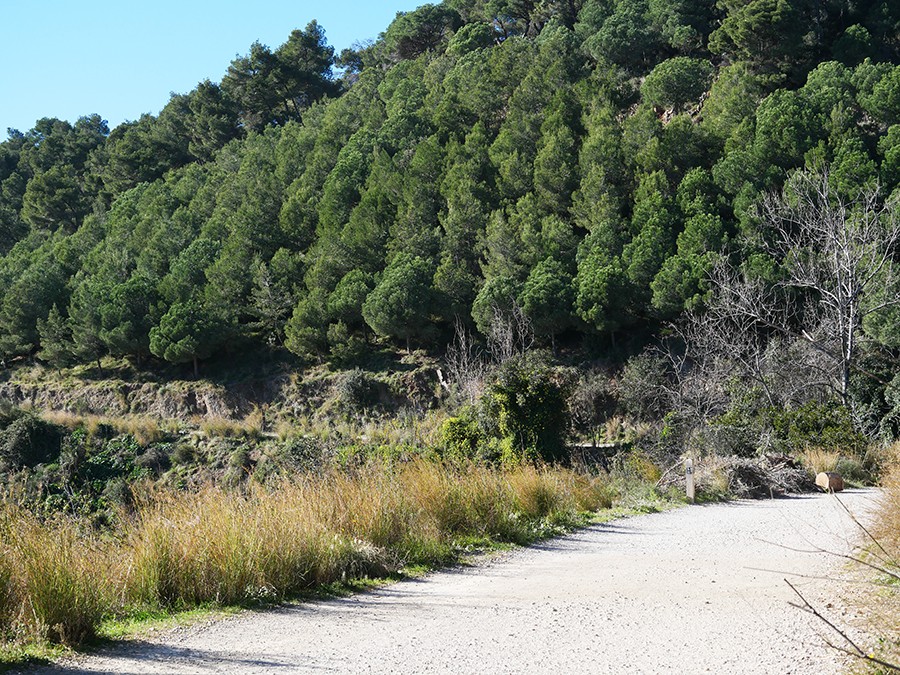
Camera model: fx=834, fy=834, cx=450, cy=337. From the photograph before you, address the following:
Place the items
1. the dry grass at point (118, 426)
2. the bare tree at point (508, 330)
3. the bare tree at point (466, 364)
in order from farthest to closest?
the dry grass at point (118, 426)
the bare tree at point (508, 330)
the bare tree at point (466, 364)

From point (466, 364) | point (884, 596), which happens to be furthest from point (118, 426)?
point (884, 596)

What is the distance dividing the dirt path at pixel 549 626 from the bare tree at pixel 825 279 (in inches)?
351

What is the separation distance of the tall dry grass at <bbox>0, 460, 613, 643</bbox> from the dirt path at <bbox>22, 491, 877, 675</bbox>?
1.47 feet

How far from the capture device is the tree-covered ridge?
35688 millimetres

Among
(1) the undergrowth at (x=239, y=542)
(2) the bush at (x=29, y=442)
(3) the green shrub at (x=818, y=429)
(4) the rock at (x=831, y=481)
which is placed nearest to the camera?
(1) the undergrowth at (x=239, y=542)

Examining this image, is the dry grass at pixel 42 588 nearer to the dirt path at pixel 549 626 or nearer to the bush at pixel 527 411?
the dirt path at pixel 549 626

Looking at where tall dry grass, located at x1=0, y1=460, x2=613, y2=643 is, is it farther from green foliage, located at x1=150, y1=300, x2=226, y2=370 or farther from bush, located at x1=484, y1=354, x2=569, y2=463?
green foliage, located at x1=150, y1=300, x2=226, y2=370

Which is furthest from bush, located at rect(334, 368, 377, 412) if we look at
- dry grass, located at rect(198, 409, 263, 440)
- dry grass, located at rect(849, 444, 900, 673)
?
dry grass, located at rect(849, 444, 900, 673)

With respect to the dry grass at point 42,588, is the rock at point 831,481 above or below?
below

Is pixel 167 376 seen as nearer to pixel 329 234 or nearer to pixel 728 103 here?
pixel 329 234

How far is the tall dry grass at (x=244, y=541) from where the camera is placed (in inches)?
209

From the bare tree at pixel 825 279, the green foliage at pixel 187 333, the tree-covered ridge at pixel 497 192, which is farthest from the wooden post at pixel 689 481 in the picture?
the green foliage at pixel 187 333

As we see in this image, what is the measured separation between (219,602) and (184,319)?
40.2 meters

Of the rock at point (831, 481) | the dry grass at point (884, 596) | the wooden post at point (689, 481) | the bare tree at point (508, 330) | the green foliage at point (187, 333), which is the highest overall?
the green foliage at point (187, 333)
